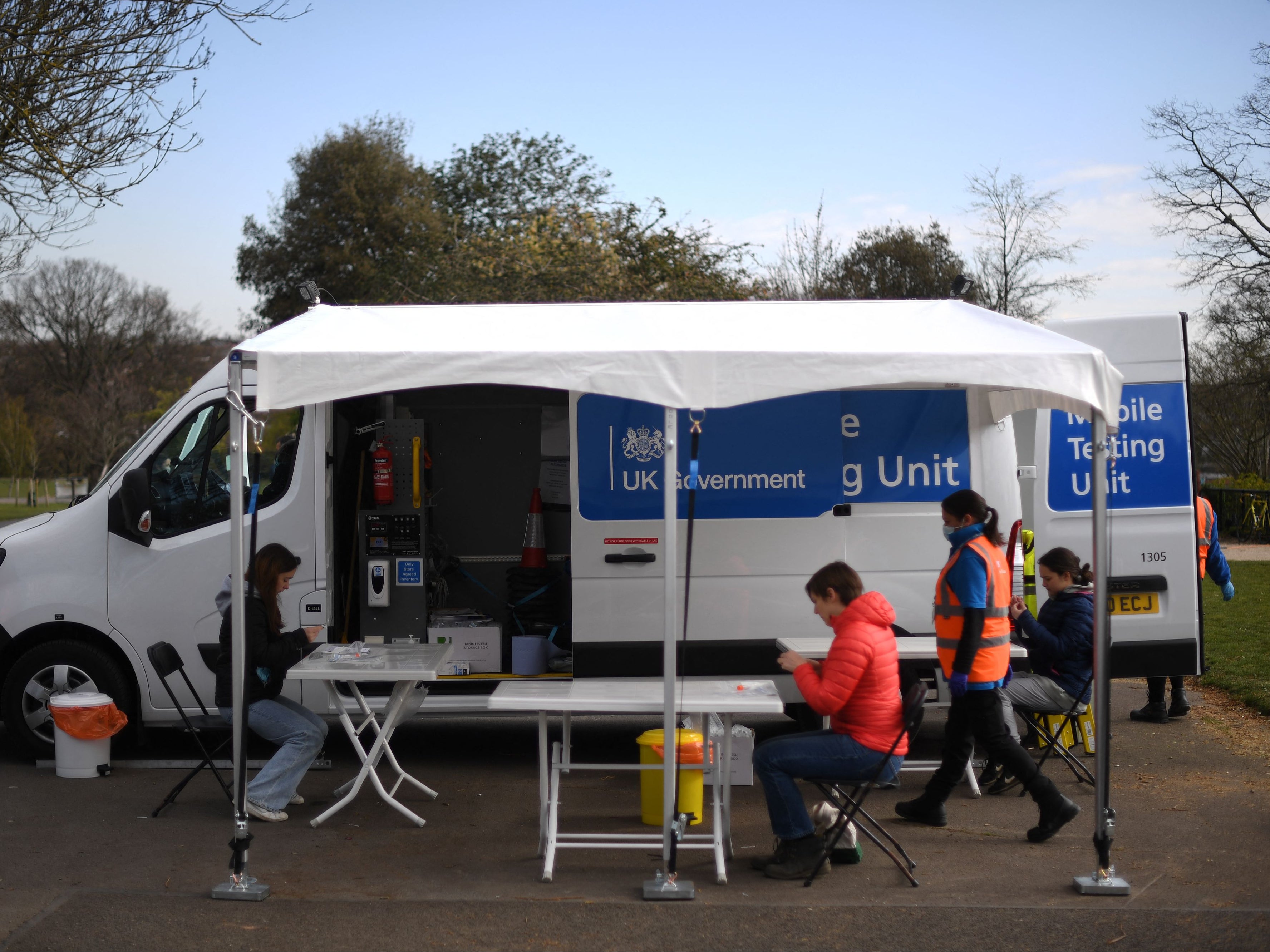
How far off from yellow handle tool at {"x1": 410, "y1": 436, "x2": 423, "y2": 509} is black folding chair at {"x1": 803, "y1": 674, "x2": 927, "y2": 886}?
329 centimetres

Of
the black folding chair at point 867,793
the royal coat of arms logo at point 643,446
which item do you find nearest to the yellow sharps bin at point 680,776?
the black folding chair at point 867,793

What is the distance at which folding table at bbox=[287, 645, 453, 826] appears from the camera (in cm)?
513

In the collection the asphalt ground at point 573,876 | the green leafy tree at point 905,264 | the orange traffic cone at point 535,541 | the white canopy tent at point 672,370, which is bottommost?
the asphalt ground at point 573,876

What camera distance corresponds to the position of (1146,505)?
6.56 meters

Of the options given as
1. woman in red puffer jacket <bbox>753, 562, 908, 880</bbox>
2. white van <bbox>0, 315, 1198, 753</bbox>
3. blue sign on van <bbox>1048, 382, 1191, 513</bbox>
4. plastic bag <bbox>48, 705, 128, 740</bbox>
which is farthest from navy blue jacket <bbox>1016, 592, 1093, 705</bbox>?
plastic bag <bbox>48, 705, 128, 740</bbox>

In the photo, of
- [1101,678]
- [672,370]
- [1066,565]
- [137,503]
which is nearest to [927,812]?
[1101,678]

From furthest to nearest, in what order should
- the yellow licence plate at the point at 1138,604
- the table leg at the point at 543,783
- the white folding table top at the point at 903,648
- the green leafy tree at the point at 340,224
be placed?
the green leafy tree at the point at 340,224, the yellow licence plate at the point at 1138,604, the white folding table top at the point at 903,648, the table leg at the point at 543,783

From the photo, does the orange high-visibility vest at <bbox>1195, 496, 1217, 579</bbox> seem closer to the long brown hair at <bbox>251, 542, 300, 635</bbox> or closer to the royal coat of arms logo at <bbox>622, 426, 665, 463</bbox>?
the royal coat of arms logo at <bbox>622, 426, 665, 463</bbox>

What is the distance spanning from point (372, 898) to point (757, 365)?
257 cm

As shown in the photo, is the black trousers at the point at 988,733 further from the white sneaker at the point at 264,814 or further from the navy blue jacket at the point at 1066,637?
the white sneaker at the point at 264,814

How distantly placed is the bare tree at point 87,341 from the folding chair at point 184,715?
44.0 metres

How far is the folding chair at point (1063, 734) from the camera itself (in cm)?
578

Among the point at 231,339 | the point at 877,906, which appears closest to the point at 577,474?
the point at 877,906

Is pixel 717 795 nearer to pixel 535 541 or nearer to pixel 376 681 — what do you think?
pixel 376 681
